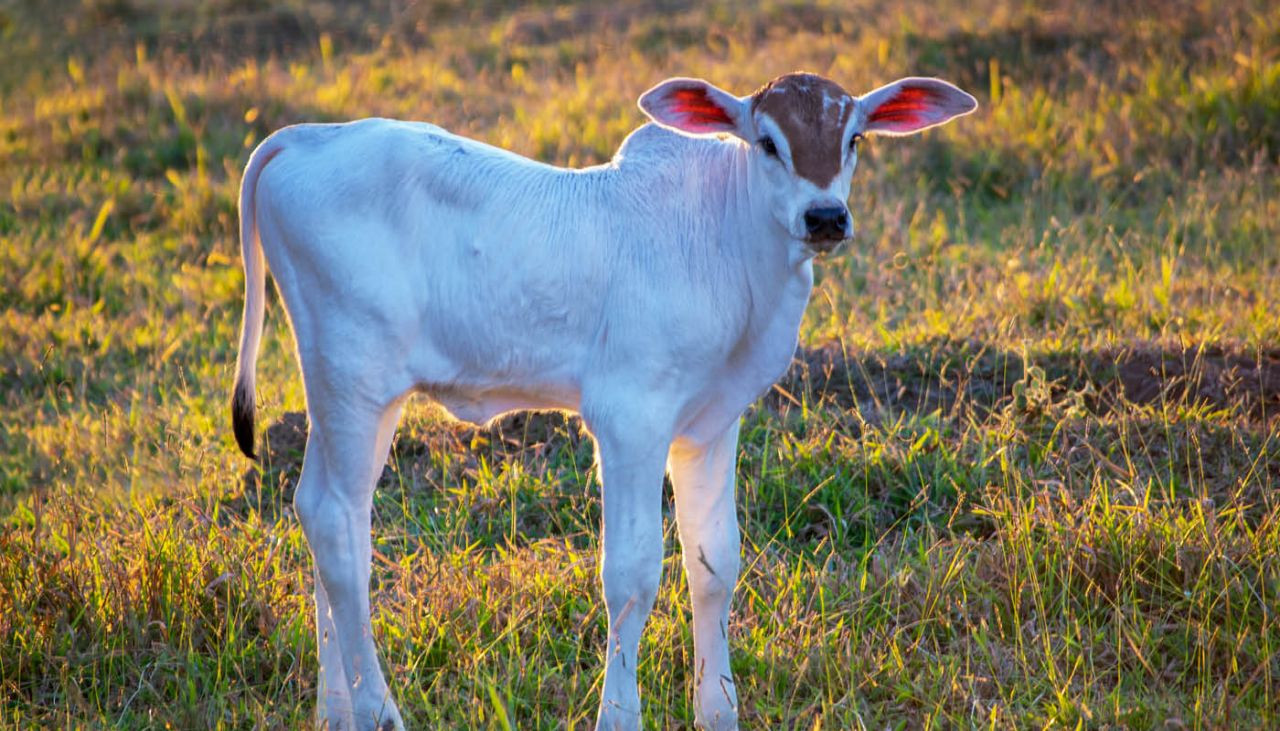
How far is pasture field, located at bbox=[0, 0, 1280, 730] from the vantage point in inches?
143

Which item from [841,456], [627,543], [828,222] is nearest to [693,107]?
[828,222]

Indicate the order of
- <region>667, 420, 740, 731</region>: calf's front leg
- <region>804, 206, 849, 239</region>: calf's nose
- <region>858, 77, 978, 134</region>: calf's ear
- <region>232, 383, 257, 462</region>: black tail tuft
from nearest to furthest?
1. <region>804, 206, 849, 239</region>: calf's nose
2. <region>858, 77, 978, 134</region>: calf's ear
3. <region>667, 420, 740, 731</region>: calf's front leg
4. <region>232, 383, 257, 462</region>: black tail tuft

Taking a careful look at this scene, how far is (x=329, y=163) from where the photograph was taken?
332 cm

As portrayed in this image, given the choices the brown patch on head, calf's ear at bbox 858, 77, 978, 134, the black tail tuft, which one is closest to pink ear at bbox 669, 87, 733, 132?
the brown patch on head

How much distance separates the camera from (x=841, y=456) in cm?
464

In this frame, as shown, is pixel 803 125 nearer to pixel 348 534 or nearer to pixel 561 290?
pixel 561 290

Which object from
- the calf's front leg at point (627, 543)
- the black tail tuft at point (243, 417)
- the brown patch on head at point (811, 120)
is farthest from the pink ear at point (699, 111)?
the black tail tuft at point (243, 417)

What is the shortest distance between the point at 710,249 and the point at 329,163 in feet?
3.00

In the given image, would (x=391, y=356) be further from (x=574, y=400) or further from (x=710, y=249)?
(x=710, y=249)

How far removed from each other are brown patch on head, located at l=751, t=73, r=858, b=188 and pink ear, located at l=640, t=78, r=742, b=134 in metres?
0.12

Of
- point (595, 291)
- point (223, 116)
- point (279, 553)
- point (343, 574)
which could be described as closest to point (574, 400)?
point (595, 291)

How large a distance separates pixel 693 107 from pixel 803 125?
1.03 ft

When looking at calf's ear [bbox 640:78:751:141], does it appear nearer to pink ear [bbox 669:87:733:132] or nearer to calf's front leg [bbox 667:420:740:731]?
pink ear [bbox 669:87:733:132]

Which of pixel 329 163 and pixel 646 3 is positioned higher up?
pixel 329 163
